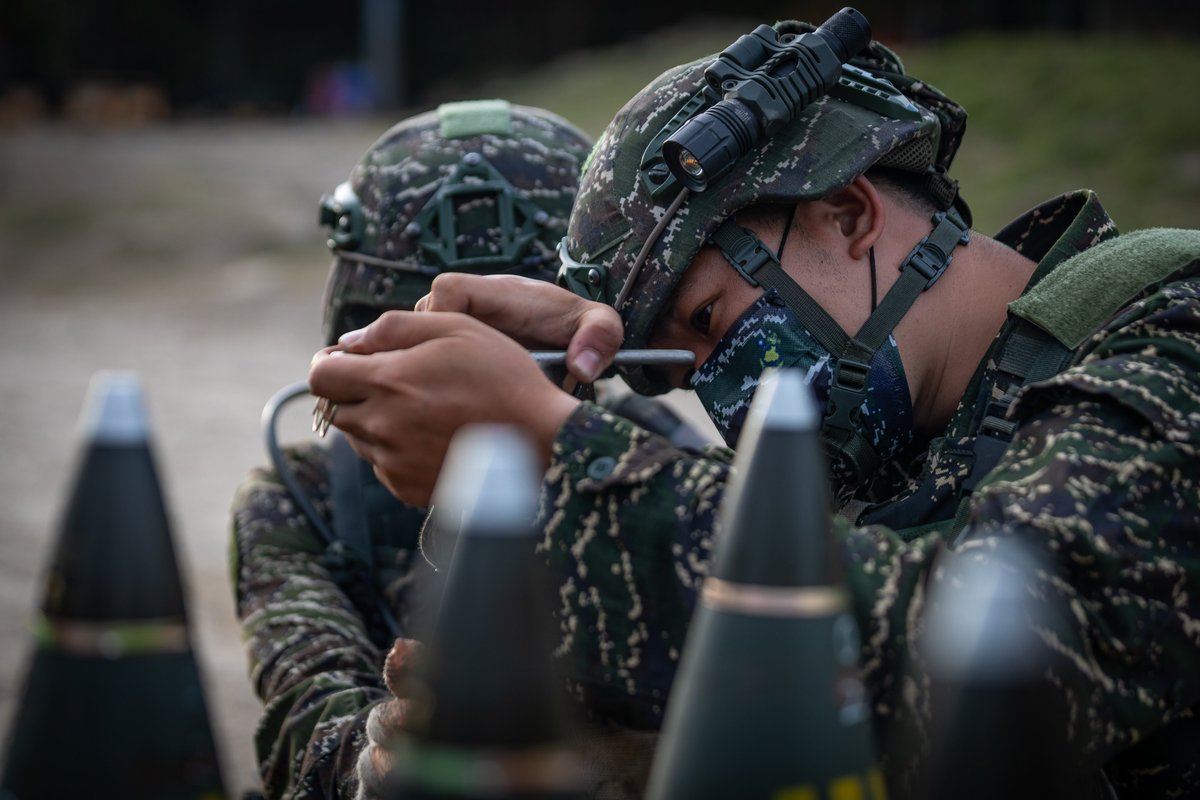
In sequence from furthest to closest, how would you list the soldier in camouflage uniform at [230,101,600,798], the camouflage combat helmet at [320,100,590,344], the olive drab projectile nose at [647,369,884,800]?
the camouflage combat helmet at [320,100,590,344], the soldier in camouflage uniform at [230,101,600,798], the olive drab projectile nose at [647,369,884,800]

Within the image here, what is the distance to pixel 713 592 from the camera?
1421mm

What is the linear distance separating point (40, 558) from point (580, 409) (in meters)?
8.09

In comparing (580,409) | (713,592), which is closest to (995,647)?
(713,592)

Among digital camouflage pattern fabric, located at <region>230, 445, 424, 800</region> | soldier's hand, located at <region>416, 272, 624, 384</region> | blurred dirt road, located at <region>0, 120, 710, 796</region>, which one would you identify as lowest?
blurred dirt road, located at <region>0, 120, 710, 796</region>

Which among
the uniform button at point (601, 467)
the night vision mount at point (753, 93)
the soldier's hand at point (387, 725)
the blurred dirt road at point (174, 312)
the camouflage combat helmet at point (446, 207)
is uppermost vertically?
the night vision mount at point (753, 93)

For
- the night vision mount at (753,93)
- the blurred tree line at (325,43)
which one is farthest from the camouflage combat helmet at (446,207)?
the blurred tree line at (325,43)

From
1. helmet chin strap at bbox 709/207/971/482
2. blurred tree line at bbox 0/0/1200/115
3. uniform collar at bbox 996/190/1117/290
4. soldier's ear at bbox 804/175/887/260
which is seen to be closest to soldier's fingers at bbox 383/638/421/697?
helmet chin strap at bbox 709/207/971/482

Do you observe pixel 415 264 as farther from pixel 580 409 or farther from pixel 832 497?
pixel 580 409

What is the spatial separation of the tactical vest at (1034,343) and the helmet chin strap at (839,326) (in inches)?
7.0

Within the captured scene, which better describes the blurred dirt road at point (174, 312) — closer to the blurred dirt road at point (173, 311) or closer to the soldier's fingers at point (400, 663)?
the blurred dirt road at point (173, 311)

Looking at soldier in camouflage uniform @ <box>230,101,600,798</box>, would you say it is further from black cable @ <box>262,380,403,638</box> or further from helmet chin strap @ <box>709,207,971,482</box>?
helmet chin strap @ <box>709,207,971,482</box>

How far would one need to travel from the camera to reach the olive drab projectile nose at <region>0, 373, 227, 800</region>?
142cm

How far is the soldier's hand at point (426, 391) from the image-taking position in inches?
88.5

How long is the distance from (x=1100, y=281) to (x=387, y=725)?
166 centimetres
